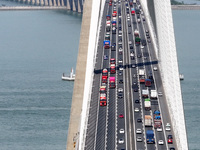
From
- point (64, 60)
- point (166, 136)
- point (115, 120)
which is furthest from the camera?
point (64, 60)

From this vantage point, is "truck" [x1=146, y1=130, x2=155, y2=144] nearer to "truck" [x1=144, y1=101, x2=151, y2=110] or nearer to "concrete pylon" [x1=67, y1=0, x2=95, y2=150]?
"concrete pylon" [x1=67, y1=0, x2=95, y2=150]

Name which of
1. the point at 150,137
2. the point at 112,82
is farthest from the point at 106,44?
the point at 150,137

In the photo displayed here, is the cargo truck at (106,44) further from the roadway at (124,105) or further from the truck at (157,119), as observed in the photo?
the truck at (157,119)

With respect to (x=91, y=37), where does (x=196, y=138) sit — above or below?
below

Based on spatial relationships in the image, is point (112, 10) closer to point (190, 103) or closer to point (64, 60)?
point (64, 60)

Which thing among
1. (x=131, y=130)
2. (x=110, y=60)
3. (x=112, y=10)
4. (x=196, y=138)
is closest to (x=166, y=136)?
(x=131, y=130)

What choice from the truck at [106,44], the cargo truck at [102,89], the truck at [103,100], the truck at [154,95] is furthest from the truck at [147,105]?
the truck at [106,44]

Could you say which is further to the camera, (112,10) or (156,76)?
(112,10)
